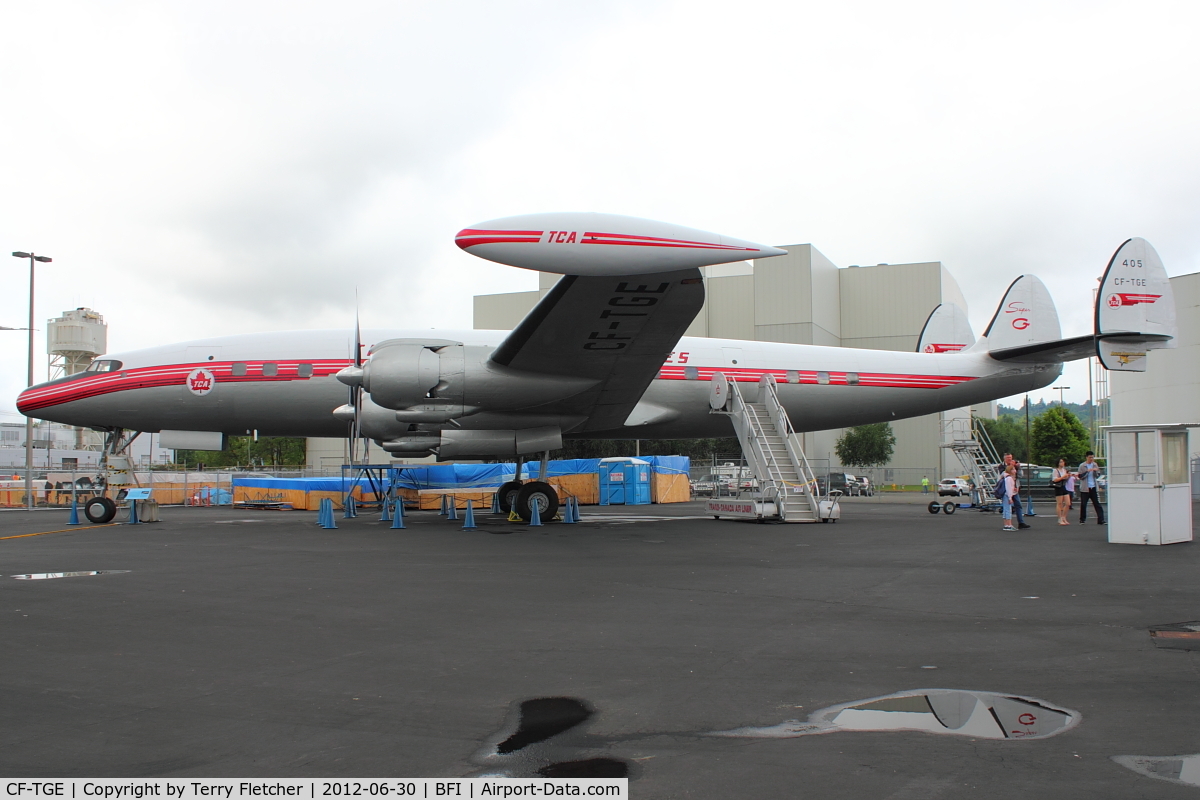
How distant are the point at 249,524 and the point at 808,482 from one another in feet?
42.6

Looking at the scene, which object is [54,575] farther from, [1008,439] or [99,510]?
[1008,439]

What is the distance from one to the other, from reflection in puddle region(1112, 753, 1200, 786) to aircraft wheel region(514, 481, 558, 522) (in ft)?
47.6

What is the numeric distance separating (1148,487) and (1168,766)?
1114 centimetres

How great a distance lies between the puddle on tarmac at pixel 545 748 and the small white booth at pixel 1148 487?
11.9 m

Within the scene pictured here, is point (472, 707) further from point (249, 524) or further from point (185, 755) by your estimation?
point (249, 524)

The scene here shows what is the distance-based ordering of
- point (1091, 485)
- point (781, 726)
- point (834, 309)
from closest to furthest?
point (781, 726) < point (1091, 485) < point (834, 309)

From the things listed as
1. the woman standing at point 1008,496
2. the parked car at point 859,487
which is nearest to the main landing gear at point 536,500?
the woman standing at point 1008,496

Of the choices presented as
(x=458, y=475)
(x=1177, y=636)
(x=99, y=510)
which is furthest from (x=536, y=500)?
(x=1177, y=636)

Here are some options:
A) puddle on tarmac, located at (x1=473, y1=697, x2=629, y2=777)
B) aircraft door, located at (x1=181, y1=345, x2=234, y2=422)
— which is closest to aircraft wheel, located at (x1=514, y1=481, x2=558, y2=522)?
aircraft door, located at (x1=181, y1=345, x2=234, y2=422)

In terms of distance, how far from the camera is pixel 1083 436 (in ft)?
241

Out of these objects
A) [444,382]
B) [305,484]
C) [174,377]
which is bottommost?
[305,484]

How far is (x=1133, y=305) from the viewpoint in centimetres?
1703

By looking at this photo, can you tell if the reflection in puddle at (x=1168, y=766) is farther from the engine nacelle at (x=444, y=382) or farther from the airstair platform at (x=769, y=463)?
the airstair platform at (x=769, y=463)

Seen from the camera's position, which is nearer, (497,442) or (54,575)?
(54,575)
